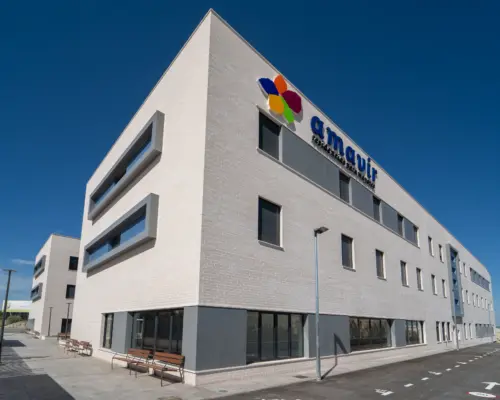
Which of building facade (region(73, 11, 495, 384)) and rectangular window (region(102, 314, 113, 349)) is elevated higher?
building facade (region(73, 11, 495, 384))

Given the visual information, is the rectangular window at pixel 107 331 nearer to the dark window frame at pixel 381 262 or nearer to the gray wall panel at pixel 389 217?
the dark window frame at pixel 381 262

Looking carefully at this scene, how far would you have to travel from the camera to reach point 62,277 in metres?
44.8

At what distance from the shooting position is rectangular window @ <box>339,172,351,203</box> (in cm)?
2283

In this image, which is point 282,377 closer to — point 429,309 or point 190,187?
point 190,187

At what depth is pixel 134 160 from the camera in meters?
22.4

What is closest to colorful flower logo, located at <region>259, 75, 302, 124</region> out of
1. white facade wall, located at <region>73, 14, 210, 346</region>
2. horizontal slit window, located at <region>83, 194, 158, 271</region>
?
white facade wall, located at <region>73, 14, 210, 346</region>

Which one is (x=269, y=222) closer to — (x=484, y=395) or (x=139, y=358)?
(x=139, y=358)

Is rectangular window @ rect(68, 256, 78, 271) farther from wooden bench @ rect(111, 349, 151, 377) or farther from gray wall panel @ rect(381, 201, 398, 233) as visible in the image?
gray wall panel @ rect(381, 201, 398, 233)

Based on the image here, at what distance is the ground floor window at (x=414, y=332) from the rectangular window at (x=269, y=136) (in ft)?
61.4

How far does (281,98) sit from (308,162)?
3.42 metres

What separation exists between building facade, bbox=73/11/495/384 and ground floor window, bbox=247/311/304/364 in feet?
0.22

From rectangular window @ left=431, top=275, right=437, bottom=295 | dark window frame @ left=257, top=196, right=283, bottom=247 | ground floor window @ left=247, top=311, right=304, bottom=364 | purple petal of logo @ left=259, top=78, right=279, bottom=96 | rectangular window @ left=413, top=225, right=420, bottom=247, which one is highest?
purple petal of logo @ left=259, top=78, right=279, bottom=96

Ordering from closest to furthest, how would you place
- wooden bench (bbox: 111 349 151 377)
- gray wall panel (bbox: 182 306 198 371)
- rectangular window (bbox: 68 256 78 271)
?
gray wall panel (bbox: 182 306 198 371) → wooden bench (bbox: 111 349 151 377) → rectangular window (bbox: 68 256 78 271)

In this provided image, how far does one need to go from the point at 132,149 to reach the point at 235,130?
26.7 ft
